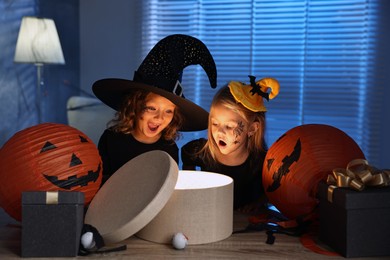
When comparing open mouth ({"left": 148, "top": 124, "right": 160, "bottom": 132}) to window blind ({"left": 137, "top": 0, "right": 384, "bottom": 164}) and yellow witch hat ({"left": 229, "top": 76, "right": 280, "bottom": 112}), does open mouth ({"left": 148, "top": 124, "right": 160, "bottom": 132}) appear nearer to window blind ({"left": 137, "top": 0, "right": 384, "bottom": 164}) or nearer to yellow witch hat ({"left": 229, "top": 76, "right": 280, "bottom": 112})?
yellow witch hat ({"left": 229, "top": 76, "right": 280, "bottom": 112})

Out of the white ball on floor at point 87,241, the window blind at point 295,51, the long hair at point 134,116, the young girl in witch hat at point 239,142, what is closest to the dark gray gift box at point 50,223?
the white ball on floor at point 87,241

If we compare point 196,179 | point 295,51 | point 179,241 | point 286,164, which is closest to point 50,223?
point 179,241

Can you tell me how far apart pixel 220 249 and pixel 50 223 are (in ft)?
1.09

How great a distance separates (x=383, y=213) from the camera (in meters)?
0.91

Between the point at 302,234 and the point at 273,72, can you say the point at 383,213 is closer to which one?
the point at 302,234

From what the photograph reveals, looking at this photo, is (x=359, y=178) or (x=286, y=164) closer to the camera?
(x=359, y=178)

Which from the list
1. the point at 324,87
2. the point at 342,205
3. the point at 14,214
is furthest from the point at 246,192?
the point at 324,87

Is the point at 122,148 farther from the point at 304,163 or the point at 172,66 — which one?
the point at 304,163

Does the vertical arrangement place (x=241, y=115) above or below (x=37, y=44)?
below

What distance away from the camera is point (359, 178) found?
930 millimetres

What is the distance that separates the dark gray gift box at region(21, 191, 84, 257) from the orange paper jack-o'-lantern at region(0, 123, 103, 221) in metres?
0.12

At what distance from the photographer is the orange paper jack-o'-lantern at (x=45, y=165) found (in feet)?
3.28

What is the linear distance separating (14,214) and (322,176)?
2.24 ft

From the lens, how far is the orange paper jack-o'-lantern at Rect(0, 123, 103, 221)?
1.00 meters
